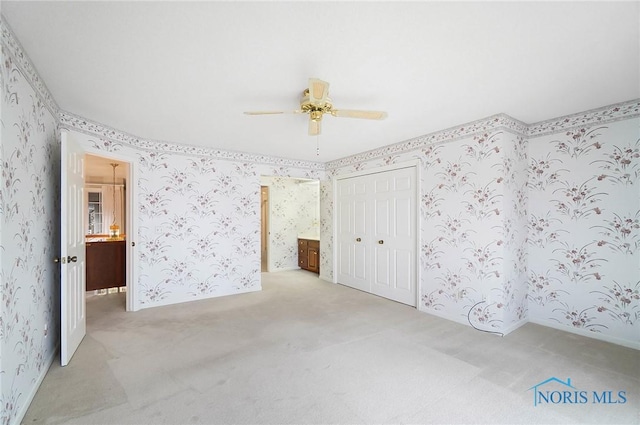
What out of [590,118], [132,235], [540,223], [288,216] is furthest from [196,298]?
[590,118]

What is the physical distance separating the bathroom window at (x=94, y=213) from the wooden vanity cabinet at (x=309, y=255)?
5.56 m

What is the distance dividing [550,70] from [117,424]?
3.64 m

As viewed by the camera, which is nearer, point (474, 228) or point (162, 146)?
point (474, 228)

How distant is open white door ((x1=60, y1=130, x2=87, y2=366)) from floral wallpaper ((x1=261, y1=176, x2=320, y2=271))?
373 centimetres

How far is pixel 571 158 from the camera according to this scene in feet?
10.0

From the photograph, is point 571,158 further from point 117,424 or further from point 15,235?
point 15,235

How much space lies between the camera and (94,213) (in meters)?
7.79

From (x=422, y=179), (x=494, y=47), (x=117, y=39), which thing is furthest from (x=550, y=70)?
(x=117, y=39)

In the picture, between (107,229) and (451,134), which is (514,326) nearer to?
(451,134)

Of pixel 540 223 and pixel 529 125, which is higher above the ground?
pixel 529 125

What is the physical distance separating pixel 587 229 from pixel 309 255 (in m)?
4.59

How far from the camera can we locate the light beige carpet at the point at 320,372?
181 cm

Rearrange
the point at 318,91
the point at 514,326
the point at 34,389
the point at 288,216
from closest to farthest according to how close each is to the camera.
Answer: the point at 34,389 → the point at 318,91 → the point at 514,326 → the point at 288,216

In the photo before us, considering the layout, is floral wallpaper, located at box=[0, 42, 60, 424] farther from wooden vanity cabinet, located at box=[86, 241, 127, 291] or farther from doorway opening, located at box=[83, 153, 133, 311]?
wooden vanity cabinet, located at box=[86, 241, 127, 291]
